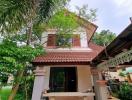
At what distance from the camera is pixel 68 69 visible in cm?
1750

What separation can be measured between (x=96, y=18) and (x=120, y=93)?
22.2 ft

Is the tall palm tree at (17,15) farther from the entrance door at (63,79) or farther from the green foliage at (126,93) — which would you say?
the green foliage at (126,93)

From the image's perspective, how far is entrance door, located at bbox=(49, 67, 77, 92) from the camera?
54.9 ft

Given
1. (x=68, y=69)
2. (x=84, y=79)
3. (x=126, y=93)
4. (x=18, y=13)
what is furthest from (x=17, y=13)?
(x=126, y=93)

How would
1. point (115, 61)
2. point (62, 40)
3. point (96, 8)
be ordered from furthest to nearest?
point (62, 40), point (96, 8), point (115, 61)

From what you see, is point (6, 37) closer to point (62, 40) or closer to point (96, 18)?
point (62, 40)

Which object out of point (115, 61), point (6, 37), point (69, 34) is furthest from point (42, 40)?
point (115, 61)

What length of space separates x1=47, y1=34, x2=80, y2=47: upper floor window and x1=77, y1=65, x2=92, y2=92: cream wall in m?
2.44

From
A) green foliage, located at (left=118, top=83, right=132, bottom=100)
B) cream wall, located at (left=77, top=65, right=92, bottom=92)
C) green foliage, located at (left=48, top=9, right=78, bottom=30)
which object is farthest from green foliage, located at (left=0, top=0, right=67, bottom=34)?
green foliage, located at (left=118, top=83, right=132, bottom=100)

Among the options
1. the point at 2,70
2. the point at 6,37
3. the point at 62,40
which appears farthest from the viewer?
the point at 62,40

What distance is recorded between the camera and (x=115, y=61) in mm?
6930

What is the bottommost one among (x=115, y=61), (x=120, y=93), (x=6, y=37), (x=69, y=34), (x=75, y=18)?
(x=120, y=93)

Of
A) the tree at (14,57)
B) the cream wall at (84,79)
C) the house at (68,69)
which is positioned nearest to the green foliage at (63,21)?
the house at (68,69)

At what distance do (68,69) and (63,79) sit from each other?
1162 millimetres
